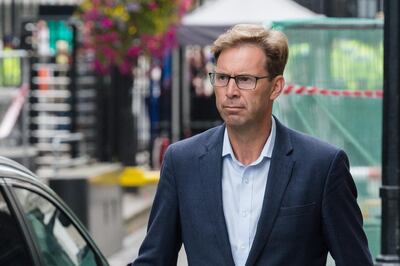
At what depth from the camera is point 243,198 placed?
159 inches

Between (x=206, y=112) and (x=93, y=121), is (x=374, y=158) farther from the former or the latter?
(x=206, y=112)

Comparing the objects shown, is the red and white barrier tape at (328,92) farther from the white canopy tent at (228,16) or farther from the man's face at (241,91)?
the white canopy tent at (228,16)

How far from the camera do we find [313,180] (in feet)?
13.3

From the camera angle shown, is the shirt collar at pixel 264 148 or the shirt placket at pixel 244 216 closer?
the shirt placket at pixel 244 216

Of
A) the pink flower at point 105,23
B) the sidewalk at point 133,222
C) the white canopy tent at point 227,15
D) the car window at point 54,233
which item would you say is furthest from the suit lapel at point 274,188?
the pink flower at point 105,23

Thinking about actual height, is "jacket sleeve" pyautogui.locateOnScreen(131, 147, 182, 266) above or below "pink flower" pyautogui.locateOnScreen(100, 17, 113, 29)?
below

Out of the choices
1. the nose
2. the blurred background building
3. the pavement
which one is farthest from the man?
the pavement

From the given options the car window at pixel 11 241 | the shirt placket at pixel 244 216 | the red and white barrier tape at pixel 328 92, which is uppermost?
the red and white barrier tape at pixel 328 92

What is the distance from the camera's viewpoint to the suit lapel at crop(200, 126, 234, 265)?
3.99 m

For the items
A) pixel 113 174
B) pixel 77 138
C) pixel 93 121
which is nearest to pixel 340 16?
pixel 113 174

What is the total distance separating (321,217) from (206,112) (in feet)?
69.0

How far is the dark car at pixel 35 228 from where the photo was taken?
4691 mm

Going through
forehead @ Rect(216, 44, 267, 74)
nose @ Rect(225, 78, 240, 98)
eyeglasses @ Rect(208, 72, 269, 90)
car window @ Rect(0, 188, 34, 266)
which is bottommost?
car window @ Rect(0, 188, 34, 266)

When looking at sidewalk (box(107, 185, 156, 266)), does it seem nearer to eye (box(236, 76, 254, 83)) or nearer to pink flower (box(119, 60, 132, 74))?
pink flower (box(119, 60, 132, 74))
